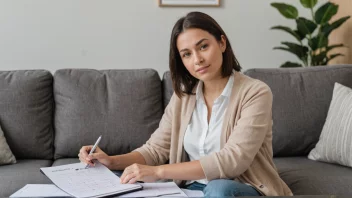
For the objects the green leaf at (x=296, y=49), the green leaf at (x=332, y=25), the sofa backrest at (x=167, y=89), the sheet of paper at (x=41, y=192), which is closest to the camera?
Answer: the sheet of paper at (x=41, y=192)

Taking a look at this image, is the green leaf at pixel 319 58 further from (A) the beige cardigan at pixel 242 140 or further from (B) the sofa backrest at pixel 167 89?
(A) the beige cardigan at pixel 242 140

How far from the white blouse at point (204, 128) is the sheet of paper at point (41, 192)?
49 cm

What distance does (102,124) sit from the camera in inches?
89.7

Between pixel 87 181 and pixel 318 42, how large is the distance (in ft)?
6.41

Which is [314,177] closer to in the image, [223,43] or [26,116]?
[223,43]

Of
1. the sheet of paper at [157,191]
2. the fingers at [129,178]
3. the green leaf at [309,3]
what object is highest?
the green leaf at [309,3]

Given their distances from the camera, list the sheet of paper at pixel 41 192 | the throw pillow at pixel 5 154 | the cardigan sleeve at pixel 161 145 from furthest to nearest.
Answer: the throw pillow at pixel 5 154 → the cardigan sleeve at pixel 161 145 → the sheet of paper at pixel 41 192

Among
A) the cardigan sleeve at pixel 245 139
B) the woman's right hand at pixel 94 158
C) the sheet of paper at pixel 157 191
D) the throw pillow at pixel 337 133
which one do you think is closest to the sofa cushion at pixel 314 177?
the throw pillow at pixel 337 133

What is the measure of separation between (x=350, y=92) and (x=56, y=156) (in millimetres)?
1381

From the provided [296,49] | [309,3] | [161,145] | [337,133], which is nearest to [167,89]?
[161,145]

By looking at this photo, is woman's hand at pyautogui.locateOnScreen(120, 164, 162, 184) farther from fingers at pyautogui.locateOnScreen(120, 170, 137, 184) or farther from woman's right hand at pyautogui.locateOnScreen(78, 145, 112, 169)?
woman's right hand at pyautogui.locateOnScreen(78, 145, 112, 169)

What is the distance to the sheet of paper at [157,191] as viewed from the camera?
1404mm

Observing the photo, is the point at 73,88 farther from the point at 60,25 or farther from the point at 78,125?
the point at 60,25

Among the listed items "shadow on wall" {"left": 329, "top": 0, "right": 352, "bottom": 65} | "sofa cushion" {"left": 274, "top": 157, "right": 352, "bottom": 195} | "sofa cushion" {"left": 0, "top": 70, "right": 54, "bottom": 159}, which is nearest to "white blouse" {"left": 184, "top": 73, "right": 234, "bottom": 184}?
"sofa cushion" {"left": 274, "top": 157, "right": 352, "bottom": 195}
